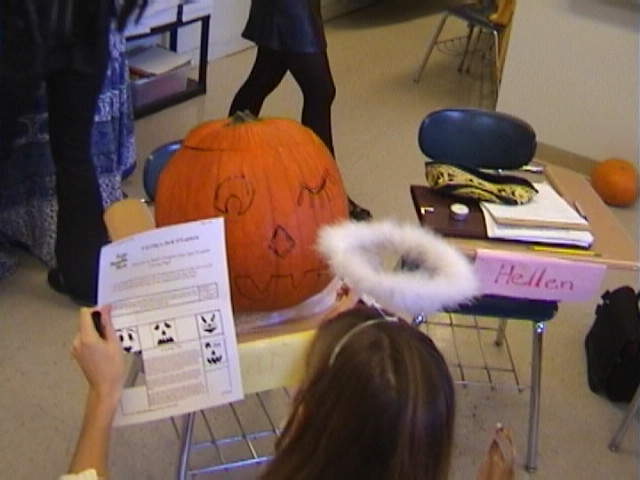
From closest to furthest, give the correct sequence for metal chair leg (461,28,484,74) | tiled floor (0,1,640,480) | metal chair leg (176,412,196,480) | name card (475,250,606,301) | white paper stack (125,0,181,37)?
1. metal chair leg (176,412,196,480)
2. name card (475,250,606,301)
3. tiled floor (0,1,640,480)
4. white paper stack (125,0,181,37)
5. metal chair leg (461,28,484,74)

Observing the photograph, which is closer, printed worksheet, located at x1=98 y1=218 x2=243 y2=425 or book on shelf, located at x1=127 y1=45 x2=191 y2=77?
printed worksheet, located at x1=98 y1=218 x2=243 y2=425

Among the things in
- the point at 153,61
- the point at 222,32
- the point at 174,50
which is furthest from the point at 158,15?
the point at 222,32

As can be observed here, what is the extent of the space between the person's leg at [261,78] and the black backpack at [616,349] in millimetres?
1157

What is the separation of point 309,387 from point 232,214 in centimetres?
44

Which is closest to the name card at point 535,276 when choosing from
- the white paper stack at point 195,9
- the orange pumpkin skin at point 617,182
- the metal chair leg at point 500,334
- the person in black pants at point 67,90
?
the metal chair leg at point 500,334

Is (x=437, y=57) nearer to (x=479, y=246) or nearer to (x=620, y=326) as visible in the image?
(x=620, y=326)

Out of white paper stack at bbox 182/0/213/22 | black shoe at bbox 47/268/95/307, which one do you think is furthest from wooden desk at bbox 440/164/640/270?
Answer: white paper stack at bbox 182/0/213/22

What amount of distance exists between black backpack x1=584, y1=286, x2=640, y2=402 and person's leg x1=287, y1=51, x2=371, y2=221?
97 cm

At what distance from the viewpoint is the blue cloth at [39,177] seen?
234 cm

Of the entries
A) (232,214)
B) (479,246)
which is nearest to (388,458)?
(232,214)

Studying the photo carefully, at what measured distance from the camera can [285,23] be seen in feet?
7.92

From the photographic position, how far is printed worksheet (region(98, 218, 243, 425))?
3.54 ft

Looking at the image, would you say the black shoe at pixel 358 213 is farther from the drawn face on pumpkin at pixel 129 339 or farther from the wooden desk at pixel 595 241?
the drawn face on pumpkin at pixel 129 339

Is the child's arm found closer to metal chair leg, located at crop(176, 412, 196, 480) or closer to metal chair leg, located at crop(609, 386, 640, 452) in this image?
metal chair leg, located at crop(176, 412, 196, 480)
